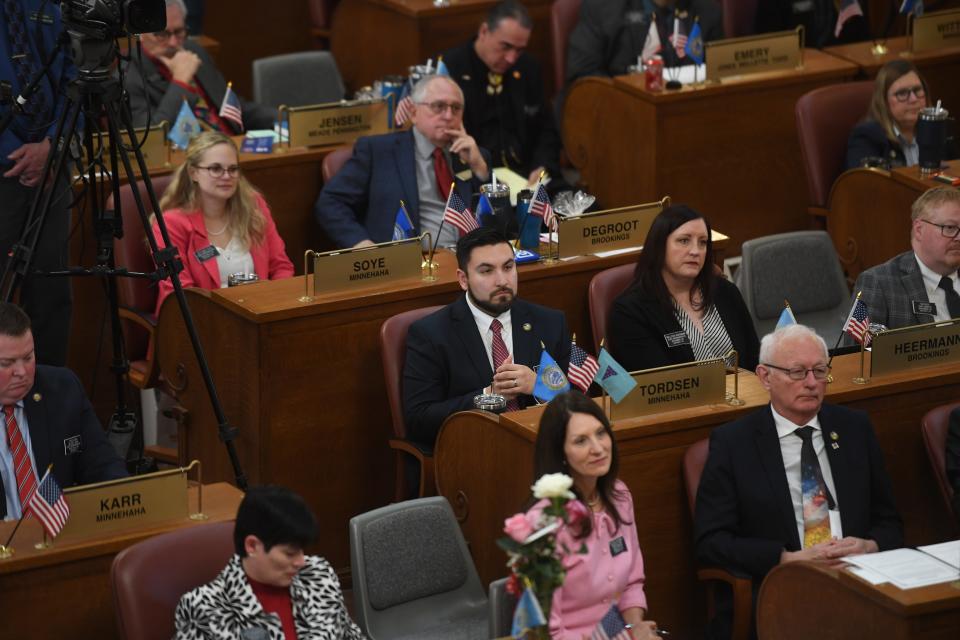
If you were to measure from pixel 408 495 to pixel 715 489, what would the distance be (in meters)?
1.15

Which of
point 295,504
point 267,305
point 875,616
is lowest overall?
point 875,616

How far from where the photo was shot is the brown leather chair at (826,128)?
6.89 metres

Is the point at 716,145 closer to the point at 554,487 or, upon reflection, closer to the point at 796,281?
the point at 796,281

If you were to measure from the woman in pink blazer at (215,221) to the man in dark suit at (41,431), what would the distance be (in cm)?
118

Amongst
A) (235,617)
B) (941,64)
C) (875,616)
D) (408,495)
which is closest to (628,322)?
(408,495)

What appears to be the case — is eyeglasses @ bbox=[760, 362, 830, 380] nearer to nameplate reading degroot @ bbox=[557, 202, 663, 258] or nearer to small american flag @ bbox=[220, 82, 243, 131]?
nameplate reading degroot @ bbox=[557, 202, 663, 258]

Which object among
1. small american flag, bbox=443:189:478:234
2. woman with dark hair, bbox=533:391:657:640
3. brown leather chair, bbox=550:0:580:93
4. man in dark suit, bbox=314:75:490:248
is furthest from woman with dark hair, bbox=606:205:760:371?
brown leather chair, bbox=550:0:580:93

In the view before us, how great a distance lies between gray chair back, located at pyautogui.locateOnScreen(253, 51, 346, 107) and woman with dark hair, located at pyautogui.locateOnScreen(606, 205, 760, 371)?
293cm

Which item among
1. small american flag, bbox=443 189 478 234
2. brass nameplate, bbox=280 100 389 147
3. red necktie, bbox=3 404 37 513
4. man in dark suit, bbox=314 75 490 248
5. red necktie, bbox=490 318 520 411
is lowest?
red necktie, bbox=3 404 37 513

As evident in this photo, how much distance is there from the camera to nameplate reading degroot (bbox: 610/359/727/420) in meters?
4.58

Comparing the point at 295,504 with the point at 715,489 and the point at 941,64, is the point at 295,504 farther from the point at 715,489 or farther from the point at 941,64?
the point at 941,64

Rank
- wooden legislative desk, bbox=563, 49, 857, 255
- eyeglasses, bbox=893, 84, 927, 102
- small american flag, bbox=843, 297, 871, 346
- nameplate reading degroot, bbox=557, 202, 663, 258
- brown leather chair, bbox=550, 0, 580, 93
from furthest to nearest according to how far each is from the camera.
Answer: brown leather chair, bbox=550, 0, 580, 93, wooden legislative desk, bbox=563, 49, 857, 255, eyeglasses, bbox=893, 84, 927, 102, nameplate reading degroot, bbox=557, 202, 663, 258, small american flag, bbox=843, 297, 871, 346

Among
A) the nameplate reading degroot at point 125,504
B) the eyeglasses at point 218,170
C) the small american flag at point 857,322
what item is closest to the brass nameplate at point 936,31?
the small american flag at point 857,322

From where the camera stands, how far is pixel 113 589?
12.8 ft
